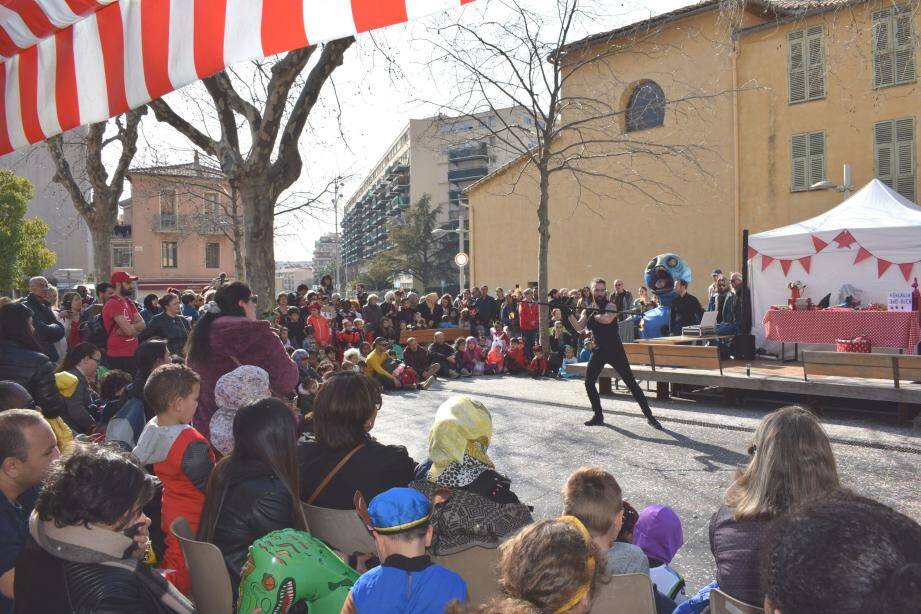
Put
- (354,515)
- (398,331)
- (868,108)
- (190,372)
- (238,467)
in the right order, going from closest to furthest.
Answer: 1. (238,467)
2. (354,515)
3. (190,372)
4. (398,331)
5. (868,108)

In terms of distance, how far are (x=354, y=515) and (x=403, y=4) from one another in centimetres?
224

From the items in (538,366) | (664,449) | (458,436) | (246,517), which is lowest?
(664,449)

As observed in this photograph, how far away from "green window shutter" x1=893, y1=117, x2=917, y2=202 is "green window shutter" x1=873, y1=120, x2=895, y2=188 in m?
0.11

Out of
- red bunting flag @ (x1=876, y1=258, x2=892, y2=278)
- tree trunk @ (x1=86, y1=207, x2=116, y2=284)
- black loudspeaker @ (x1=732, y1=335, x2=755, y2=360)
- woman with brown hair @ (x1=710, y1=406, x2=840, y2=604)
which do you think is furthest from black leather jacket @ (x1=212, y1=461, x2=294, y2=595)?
tree trunk @ (x1=86, y1=207, x2=116, y2=284)

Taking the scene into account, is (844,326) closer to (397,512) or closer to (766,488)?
(766,488)

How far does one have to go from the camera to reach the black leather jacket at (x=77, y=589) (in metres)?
2.06

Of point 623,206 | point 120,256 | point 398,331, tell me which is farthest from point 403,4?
point 120,256

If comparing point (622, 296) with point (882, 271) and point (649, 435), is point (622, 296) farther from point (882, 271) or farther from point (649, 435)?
point (649, 435)

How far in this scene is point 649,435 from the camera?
8680mm

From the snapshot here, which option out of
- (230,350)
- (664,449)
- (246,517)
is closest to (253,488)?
(246,517)

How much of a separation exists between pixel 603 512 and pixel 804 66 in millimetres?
20296

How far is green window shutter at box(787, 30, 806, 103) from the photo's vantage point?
19.6 metres

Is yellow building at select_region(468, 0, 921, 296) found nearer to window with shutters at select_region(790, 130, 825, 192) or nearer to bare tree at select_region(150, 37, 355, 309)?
window with shutters at select_region(790, 130, 825, 192)

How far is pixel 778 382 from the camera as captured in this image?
10.0 meters
